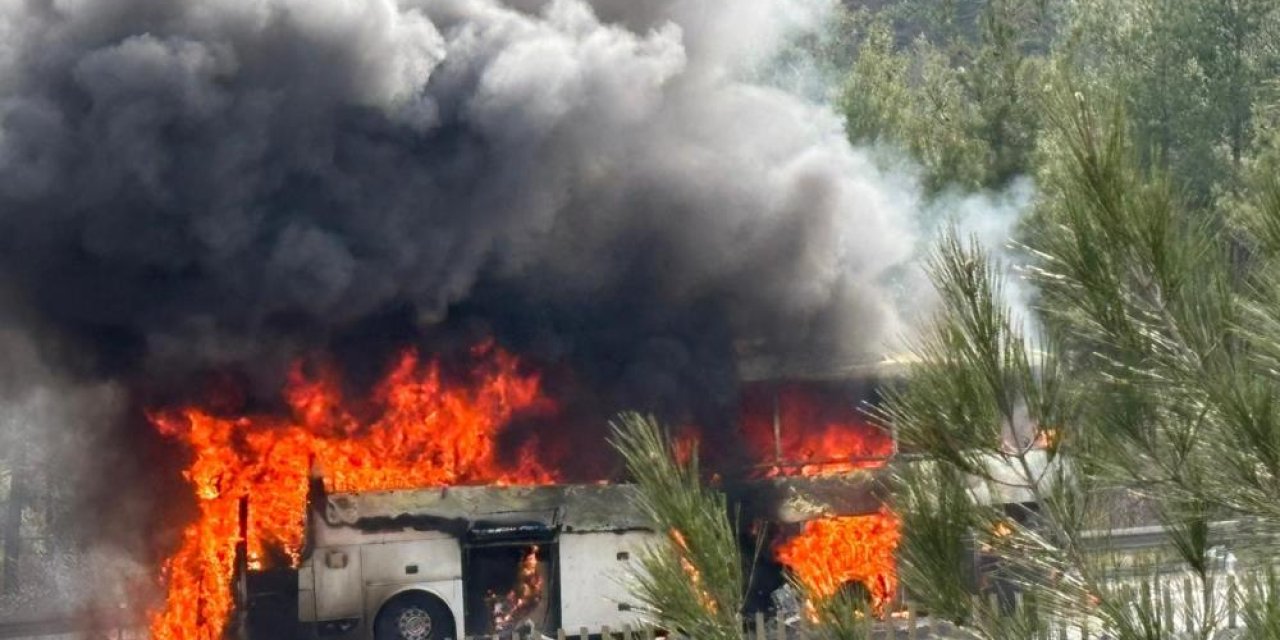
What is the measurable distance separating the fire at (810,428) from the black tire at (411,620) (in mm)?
4519

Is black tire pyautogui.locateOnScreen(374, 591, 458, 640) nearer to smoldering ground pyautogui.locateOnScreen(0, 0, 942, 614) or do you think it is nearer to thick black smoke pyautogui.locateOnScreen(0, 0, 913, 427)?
smoldering ground pyautogui.locateOnScreen(0, 0, 942, 614)

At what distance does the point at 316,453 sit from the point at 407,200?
10.5 ft

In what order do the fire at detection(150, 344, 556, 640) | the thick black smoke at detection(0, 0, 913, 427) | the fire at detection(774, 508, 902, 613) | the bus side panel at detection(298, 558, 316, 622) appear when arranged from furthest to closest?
1. the thick black smoke at detection(0, 0, 913, 427)
2. the fire at detection(150, 344, 556, 640)
3. the fire at detection(774, 508, 902, 613)
4. the bus side panel at detection(298, 558, 316, 622)

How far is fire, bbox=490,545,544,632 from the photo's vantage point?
15.5 metres

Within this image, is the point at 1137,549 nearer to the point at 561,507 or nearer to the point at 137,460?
the point at 561,507

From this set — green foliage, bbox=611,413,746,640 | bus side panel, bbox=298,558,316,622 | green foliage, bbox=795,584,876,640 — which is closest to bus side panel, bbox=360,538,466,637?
bus side panel, bbox=298,558,316,622

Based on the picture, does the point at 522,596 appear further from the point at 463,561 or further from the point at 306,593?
the point at 306,593

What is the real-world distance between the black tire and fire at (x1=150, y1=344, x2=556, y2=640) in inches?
45.1

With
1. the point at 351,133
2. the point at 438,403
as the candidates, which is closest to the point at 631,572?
the point at 438,403

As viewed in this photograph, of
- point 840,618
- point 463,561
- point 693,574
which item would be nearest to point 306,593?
point 463,561

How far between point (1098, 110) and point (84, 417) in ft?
52.0

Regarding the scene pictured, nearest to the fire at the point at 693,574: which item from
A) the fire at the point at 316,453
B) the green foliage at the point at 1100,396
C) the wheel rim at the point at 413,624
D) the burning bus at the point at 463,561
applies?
the green foliage at the point at 1100,396

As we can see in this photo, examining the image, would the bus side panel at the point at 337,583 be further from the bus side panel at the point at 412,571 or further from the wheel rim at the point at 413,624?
the wheel rim at the point at 413,624

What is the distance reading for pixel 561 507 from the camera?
51.0 feet
